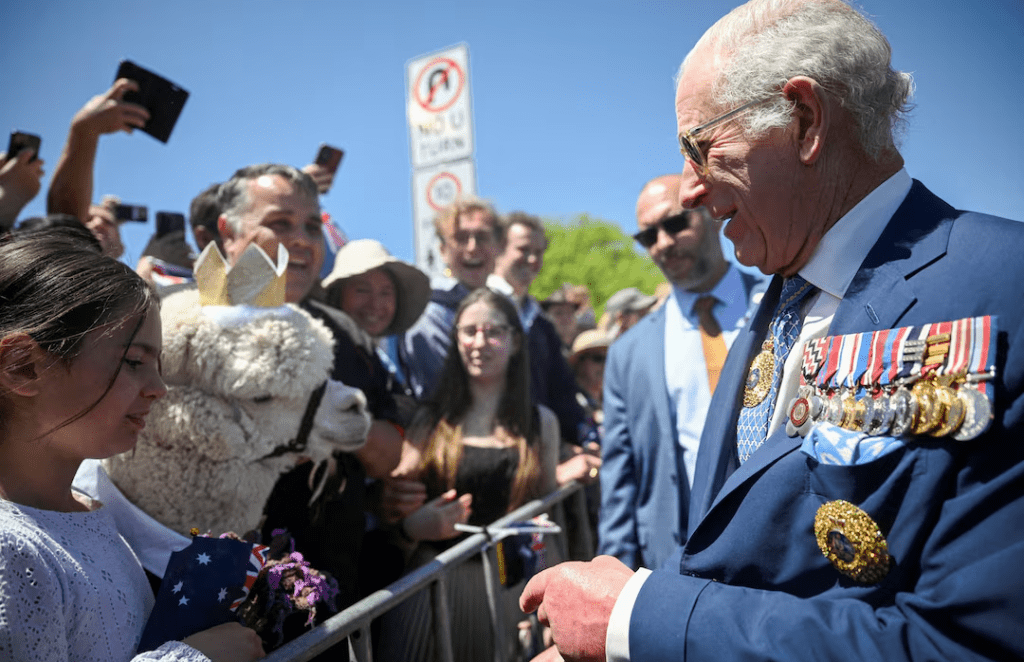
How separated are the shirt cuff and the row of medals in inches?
16.8

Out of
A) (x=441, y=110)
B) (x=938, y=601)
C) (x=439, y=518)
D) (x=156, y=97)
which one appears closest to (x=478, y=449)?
(x=439, y=518)

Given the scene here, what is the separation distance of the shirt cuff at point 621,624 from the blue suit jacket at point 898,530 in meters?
0.02

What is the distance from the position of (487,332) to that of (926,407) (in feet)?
9.20

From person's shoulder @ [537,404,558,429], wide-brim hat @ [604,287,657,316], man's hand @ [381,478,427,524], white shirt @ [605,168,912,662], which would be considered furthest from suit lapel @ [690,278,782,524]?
wide-brim hat @ [604,287,657,316]

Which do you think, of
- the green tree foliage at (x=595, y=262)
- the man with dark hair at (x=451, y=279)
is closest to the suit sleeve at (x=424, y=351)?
the man with dark hair at (x=451, y=279)

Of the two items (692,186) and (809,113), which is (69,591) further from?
(809,113)

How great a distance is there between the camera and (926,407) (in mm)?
1087

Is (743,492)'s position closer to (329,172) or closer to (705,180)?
(705,180)

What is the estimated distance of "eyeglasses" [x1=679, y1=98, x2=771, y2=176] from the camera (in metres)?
1.55

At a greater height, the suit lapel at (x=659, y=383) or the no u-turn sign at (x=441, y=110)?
the no u-turn sign at (x=441, y=110)

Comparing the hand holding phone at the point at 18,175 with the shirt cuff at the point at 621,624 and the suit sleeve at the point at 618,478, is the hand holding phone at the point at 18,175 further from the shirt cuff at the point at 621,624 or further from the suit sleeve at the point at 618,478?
the shirt cuff at the point at 621,624

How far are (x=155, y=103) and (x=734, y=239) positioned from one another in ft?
9.74

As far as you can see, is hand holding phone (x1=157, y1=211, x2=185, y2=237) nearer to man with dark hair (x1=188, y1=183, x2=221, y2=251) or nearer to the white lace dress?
man with dark hair (x1=188, y1=183, x2=221, y2=251)

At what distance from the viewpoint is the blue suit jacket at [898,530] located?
3.26 feet
